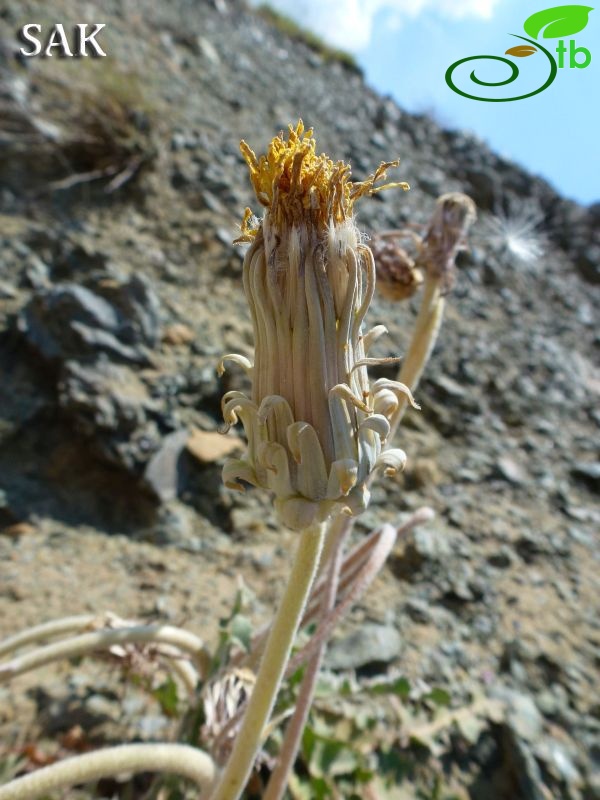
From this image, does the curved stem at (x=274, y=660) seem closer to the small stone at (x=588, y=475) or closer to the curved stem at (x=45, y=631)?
the curved stem at (x=45, y=631)

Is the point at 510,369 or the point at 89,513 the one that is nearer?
the point at 89,513

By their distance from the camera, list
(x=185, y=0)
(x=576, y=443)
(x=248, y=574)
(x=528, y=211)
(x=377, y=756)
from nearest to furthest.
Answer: (x=377, y=756)
(x=248, y=574)
(x=576, y=443)
(x=185, y=0)
(x=528, y=211)

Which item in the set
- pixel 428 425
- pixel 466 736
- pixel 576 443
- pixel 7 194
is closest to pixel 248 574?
pixel 466 736

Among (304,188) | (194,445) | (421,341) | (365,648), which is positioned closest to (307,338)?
(304,188)

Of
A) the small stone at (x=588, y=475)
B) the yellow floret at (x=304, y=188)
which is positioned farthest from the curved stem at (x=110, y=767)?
the small stone at (x=588, y=475)

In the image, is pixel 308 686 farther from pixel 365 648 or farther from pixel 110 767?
pixel 365 648

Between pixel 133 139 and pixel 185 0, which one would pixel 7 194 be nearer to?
pixel 133 139

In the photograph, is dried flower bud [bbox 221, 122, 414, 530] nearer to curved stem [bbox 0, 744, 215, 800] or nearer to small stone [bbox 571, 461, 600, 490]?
curved stem [bbox 0, 744, 215, 800]
